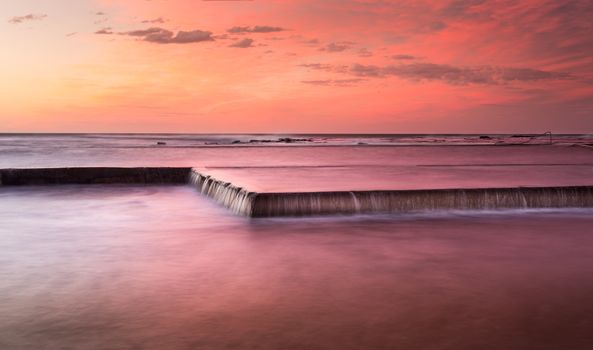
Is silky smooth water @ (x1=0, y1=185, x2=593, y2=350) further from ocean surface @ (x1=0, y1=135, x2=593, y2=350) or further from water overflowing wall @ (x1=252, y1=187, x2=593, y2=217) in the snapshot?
water overflowing wall @ (x1=252, y1=187, x2=593, y2=217)

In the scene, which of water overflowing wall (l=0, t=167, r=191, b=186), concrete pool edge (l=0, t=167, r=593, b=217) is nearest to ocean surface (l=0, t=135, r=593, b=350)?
concrete pool edge (l=0, t=167, r=593, b=217)

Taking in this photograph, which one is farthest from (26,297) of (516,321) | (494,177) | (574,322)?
(494,177)

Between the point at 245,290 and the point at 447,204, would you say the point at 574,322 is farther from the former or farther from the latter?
the point at 447,204

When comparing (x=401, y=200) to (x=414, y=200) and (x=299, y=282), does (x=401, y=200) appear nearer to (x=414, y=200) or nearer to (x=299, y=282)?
(x=414, y=200)

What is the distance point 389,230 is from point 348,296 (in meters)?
2.91

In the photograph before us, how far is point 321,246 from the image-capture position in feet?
21.5

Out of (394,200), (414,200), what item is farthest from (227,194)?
(414,200)

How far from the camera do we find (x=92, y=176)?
1408 cm

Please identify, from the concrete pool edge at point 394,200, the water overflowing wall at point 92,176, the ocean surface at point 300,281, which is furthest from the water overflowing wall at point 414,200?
the water overflowing wall at point 92,176

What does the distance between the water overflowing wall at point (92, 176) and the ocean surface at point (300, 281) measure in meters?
4.77

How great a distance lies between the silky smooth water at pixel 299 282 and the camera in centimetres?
371

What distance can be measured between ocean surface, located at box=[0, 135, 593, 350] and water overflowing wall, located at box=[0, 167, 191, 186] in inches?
188

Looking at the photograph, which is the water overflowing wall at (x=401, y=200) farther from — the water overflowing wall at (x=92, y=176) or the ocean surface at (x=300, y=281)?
the water overflowing wall at (x=92, y=176)

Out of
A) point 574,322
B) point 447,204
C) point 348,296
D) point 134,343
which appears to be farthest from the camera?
point 447,204
